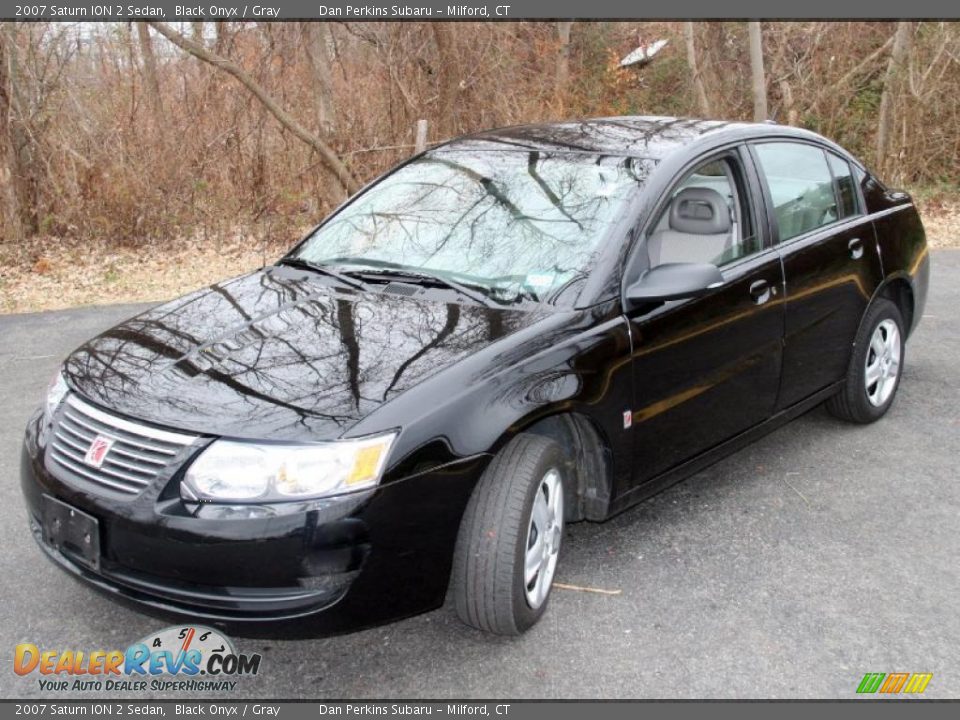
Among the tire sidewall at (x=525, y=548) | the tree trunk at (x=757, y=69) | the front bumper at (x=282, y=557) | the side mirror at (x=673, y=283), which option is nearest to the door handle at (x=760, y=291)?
the side mirror at (x=673, y=283)

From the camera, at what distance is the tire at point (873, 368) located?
509 centimetres

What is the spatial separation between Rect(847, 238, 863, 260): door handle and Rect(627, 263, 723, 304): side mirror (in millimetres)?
1516

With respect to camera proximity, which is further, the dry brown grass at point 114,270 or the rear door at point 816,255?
the dry brown grass at point 114,270

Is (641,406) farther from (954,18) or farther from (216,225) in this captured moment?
(954,18)

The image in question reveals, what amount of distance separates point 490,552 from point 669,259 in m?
1.64

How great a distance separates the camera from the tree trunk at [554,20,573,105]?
1489cm

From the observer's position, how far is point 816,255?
4.59 metres

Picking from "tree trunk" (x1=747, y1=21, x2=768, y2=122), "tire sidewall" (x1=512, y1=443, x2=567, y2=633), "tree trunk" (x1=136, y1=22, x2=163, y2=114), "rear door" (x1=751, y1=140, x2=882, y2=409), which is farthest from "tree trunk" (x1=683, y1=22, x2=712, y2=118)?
"tire sidewall" (x1=512, y1=443, x2=567, y2=633)

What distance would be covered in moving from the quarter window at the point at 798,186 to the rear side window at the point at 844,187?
55 mm

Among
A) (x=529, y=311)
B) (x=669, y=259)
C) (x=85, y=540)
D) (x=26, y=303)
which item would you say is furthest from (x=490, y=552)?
(x=26, y=303)

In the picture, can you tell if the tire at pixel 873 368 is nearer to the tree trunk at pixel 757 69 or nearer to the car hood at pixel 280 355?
the car hood at pixel 280 355

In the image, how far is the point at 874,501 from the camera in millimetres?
4461

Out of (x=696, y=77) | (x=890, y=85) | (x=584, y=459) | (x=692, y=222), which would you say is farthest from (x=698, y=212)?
(x=696, y=77)

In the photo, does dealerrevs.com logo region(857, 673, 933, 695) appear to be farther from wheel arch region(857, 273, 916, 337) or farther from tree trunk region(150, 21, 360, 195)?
tree trunk region(150, 21, 360, 195)
